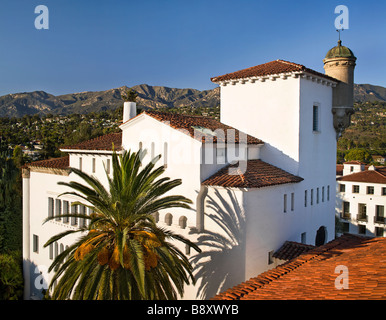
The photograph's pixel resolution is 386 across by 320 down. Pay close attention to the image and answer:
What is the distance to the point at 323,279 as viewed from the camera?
873 centimetres

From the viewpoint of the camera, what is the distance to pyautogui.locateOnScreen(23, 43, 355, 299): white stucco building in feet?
45.1

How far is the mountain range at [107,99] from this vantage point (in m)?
111

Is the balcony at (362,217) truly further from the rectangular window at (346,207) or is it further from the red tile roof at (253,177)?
the red tile roof at (253,177)

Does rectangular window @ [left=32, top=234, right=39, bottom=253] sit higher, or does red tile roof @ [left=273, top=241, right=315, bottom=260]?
red tile roof @ [left=273, top=241, right=315, bottom=260]

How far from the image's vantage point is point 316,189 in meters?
18.9

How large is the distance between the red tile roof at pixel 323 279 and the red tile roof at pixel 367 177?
3410 cm

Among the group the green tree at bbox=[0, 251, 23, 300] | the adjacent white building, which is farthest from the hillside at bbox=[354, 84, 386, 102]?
the green tree at bbox=[0, 251, 23, 300]

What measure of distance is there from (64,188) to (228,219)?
37.6ft

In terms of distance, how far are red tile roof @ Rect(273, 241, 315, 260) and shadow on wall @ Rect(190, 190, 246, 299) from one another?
2387 millimetres

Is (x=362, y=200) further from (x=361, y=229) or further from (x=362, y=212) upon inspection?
(x=361, y=229)

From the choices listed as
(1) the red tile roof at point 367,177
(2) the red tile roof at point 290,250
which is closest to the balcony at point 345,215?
(1) the red tile roof at point 367,177

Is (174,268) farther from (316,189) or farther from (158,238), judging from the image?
(316,189)

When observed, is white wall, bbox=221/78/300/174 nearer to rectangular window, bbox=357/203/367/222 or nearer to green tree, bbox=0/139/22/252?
green tree, bbox=0/139/22/252
